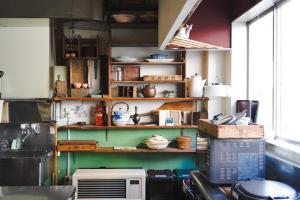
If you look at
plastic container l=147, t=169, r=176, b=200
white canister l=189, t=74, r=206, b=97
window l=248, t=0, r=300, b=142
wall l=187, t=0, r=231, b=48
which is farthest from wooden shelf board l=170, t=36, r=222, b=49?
plastic container l=147, t=169, r=176, b=200

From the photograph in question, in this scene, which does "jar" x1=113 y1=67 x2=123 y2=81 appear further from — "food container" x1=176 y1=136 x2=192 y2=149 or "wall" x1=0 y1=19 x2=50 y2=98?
"food container" x1=176 y1=136 x2=192 y2=149

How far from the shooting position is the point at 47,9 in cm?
351

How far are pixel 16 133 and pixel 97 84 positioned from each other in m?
1.14

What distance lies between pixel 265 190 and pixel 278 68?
61.1 inches

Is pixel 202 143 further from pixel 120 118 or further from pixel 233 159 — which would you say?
pixel 120 118

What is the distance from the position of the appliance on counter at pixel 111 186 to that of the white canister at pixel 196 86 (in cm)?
114

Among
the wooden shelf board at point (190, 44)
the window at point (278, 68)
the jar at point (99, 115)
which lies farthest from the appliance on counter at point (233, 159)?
the jar at point (99, 115)

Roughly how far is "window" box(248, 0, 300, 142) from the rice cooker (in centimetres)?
90

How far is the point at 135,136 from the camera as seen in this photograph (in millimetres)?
4004

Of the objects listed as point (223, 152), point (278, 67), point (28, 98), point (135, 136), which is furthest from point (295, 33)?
point (28, 98)

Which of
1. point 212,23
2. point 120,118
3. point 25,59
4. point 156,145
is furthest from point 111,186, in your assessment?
point 212,23

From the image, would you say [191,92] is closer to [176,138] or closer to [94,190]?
[176,138]

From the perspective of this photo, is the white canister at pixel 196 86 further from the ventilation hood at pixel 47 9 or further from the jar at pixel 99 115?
the ventilation hood at pixel 47 9

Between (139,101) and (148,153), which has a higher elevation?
(139,101)
